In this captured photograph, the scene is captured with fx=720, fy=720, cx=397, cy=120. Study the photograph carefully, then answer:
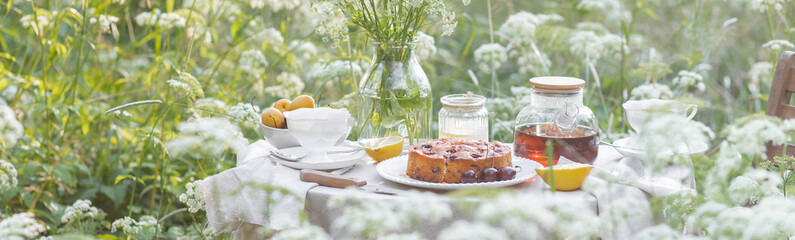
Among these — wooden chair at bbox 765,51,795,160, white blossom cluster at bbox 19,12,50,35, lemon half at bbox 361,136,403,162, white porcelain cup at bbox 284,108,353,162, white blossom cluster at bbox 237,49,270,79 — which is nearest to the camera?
white porcelain cup at bbox 284,108,353,162

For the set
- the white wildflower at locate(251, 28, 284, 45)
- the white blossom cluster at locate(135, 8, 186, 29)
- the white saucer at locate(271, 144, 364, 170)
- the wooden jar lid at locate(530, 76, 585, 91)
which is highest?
the white blossom cluster at locate(135, 8, 186, 29)

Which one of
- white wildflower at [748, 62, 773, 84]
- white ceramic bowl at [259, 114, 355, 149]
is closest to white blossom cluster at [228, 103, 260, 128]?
white ceramic bowl at [259, 114, 355, 149]

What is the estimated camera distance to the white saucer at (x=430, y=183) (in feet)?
5.79

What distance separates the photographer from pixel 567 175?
178cm

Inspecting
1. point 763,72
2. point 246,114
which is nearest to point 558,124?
point 246,114

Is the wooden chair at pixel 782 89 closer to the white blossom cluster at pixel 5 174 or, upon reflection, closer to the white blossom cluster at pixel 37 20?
the white blossom cluster at pixel 5 174

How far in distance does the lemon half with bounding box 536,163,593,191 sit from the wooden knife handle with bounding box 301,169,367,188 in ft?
1.49

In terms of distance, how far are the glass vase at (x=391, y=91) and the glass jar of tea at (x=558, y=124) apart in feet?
1.07

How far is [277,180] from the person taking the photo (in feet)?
6.19

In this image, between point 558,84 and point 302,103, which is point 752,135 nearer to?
point 558,84

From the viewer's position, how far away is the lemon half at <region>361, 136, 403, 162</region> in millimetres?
2104

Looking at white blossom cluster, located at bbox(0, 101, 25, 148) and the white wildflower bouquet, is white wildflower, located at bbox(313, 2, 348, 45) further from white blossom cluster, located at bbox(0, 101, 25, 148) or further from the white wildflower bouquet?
white blossom cluster, located at bbox(0, 101, 25, 148)

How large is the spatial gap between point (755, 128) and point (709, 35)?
13.8ft

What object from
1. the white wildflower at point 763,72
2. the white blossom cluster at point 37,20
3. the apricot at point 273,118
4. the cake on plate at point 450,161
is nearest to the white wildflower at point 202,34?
the white blossom cluster at point 37,20
